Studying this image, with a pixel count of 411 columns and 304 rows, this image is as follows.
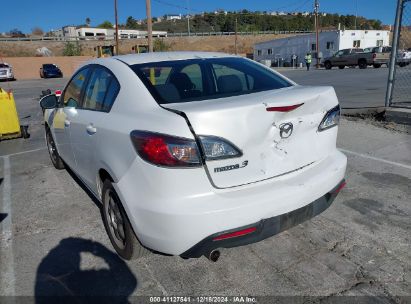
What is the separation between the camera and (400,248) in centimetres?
302

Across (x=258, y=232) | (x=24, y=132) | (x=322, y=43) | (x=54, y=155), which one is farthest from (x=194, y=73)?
(x=322, y=43)

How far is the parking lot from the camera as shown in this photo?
104 inches

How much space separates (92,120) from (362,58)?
32.2 m

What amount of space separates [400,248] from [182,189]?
1966mm

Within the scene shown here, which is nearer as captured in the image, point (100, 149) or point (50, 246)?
point (100, 149)

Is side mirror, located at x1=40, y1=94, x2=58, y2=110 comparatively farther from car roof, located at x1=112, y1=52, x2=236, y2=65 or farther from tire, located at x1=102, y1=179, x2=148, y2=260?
tire, located at x1=102, y1=179, x2=148, y2=260

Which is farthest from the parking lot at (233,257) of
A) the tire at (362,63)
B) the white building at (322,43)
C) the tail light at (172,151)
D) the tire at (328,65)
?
the white building at (322,43)

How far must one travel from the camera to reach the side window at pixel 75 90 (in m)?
3.83

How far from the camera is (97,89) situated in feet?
11.1

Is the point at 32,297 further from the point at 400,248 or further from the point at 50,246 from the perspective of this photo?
the point at 400,248

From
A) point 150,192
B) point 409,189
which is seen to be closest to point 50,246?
point 150,192

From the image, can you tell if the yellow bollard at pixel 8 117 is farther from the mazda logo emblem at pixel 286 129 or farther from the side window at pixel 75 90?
the mazda logo emblem at pixel 286 129

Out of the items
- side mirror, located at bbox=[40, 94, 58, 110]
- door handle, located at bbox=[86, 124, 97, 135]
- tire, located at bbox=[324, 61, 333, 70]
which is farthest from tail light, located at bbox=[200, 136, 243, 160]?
tire, located at bbox=[324, 61, 333, 70]

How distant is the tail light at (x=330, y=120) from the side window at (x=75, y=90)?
236 cm
